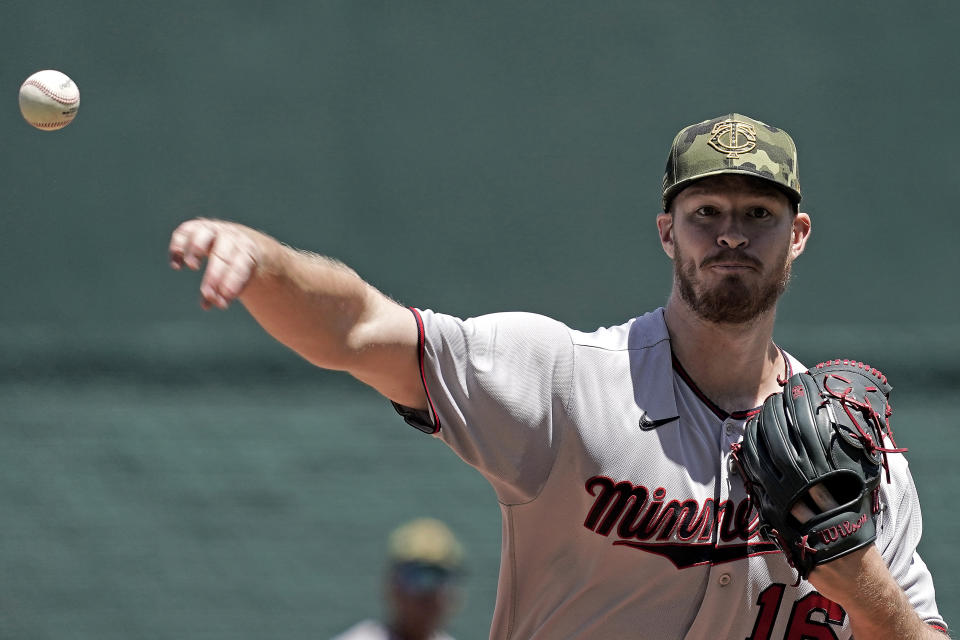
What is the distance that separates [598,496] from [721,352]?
0.56m

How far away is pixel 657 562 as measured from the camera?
3051mm

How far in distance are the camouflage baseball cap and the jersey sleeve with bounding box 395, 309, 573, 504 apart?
0.67 m

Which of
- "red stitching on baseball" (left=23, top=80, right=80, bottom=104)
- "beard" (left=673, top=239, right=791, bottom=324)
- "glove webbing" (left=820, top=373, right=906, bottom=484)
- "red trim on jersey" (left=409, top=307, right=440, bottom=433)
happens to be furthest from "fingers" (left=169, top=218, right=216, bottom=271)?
"red stitching on baseball" (left=23, top=80, right=80, bottom=104)

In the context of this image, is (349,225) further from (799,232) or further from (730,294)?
(730,294)

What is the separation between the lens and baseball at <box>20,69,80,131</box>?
5.07 meters

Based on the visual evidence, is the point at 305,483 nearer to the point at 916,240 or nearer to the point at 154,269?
the point at 154,269

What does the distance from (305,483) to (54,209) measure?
233 centimetres

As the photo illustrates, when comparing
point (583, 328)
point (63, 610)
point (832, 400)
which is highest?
point (583, 328)

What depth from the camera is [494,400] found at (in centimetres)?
300

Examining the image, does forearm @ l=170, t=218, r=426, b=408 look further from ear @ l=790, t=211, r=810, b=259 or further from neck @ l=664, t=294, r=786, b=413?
ear @ l=790, t=211, r=810, b=259

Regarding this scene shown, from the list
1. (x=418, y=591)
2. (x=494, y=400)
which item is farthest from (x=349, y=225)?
(x=494, y=400)

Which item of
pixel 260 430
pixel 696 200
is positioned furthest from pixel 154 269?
pixel 696 200

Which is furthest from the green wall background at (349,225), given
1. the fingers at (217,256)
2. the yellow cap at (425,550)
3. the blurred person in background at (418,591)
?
the fingers at (217,256)

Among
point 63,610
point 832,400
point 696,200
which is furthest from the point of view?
point 63,610
